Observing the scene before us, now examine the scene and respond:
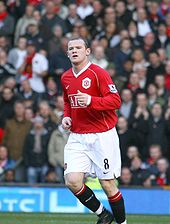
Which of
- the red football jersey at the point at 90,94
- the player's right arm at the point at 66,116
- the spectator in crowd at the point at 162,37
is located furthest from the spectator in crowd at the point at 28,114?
the red football jersey at the point at 90,94

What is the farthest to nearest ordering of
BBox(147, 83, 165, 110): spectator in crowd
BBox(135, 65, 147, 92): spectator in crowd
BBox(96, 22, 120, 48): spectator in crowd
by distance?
BBox(96, 22, 120, 48): spectator in crowd → BBox(135, 65, 147, 92): spectator in crowd → BBox(147, 83, 165, 110): spectator in crowd

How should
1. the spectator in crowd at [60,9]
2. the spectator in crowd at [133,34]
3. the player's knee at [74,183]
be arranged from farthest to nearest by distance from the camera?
1. the spectator in crowd at [60,9]
2. the spectator in crowd at [133,34]
3. the player's knee at [74,183]

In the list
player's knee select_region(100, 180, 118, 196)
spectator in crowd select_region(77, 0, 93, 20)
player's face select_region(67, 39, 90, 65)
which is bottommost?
player's knee select_region(100, 180, 118, 196)

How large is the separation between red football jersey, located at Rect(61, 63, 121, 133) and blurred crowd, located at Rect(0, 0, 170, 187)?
5.35 m

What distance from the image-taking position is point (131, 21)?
19344 mm

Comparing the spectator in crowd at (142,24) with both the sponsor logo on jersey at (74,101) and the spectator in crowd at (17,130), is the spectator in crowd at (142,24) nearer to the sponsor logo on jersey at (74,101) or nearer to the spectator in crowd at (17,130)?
the spectator in crowd at (17,130)

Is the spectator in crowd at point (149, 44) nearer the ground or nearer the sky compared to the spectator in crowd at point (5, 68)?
nearer the sky

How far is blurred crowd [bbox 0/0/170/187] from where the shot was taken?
1664cm

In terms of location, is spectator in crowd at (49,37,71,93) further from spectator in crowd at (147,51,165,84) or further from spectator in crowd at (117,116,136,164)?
A: spectator in crowd at (117,116,136,164)

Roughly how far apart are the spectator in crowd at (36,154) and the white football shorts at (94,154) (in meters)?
5.97

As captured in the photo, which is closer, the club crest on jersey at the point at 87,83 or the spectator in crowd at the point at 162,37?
the club crest on jersey at the point at 87,83

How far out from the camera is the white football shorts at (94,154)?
10.6 meters

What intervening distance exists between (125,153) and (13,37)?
431cm

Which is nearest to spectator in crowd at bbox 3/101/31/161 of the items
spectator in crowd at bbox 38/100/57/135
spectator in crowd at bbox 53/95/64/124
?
spectator in crowd at bbox 38/100/57/135
